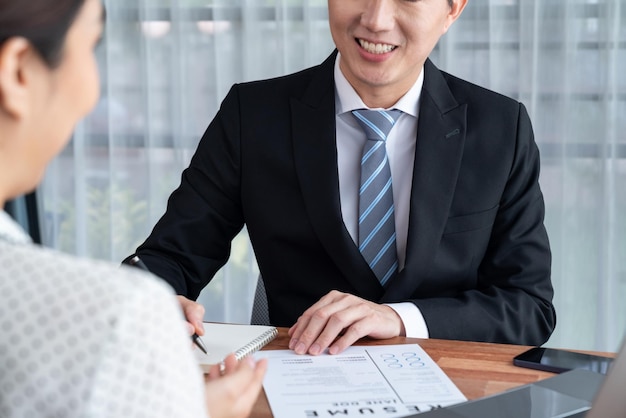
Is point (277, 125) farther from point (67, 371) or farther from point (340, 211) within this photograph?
point (67, 371)

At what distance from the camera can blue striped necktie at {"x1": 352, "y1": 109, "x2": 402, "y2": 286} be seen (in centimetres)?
186

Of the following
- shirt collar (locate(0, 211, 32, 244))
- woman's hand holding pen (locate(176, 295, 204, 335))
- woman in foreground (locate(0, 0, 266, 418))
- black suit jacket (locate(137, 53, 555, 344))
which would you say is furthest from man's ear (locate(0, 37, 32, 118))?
black suit jacket (locate(137, 53, 555, 344))

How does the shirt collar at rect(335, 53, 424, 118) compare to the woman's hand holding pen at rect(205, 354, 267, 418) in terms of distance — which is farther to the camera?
the shirt collar at rect(335, 53, 424, 118)

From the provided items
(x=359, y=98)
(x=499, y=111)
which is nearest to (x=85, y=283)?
(x=359, y=98)

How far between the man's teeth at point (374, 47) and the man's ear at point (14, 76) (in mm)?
1206

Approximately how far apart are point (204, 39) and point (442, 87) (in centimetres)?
173

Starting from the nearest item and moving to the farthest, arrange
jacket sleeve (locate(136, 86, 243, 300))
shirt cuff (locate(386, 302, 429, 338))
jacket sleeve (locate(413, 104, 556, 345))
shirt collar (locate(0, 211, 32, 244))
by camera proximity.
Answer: shirt collar (locate(0, 211, 32, 244)) → shirt cuff (locate(386, 302, 429, 338)) → jacket sleeve (locate(413, 104, 556, 345)) → jacket sleeve (locate(136, 86, 243, 300))

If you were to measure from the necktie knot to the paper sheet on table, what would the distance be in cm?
58

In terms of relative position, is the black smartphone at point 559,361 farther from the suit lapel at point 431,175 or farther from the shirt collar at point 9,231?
the shirt collar at point 9,231

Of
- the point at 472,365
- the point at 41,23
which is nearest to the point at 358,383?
the point at 472,365

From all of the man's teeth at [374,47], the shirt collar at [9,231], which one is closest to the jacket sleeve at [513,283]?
the man's teeth at [374,47]

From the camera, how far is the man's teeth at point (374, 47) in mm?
1876

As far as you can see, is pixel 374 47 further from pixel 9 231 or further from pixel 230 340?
pixel 9 231

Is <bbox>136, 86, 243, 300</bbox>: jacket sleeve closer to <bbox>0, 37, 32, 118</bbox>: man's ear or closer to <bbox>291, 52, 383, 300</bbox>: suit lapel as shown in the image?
<bbox>291, 52, 383, 300</bbox>: suit lapel
